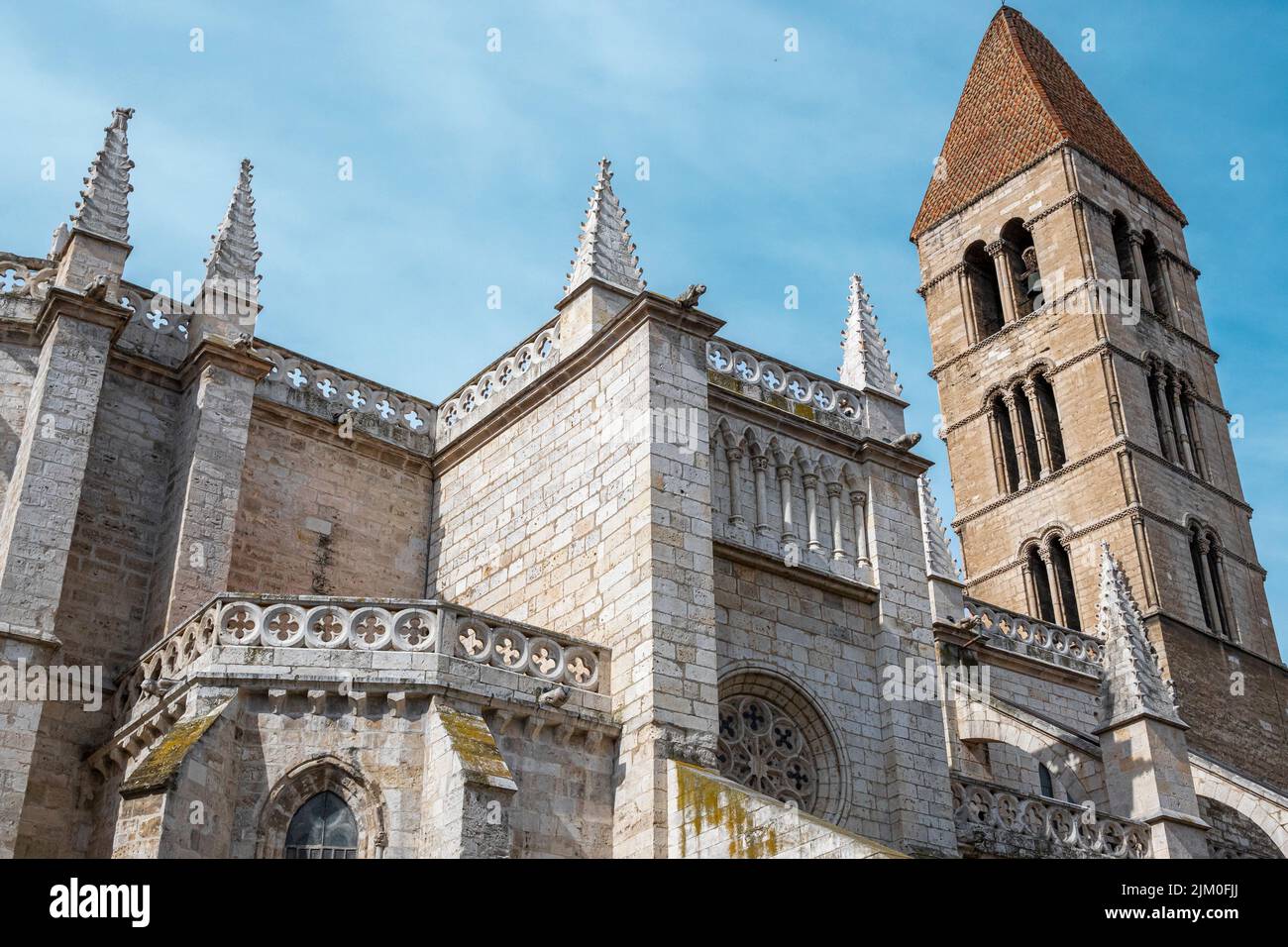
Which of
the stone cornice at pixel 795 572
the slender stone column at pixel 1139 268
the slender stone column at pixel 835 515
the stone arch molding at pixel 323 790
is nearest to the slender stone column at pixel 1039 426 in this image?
the slender stone column at pixel 1139 268

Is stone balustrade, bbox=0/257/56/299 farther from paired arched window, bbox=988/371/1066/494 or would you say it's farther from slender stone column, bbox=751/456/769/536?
paired arched window, bbox=988/371/1066/494

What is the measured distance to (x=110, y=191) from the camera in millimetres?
18281

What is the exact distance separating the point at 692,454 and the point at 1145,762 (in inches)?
310

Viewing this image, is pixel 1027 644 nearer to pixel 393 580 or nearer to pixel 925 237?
pixel 393 580

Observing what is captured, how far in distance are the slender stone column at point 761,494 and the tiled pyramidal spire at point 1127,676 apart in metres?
5.96

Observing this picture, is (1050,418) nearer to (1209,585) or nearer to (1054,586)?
(1054,586)

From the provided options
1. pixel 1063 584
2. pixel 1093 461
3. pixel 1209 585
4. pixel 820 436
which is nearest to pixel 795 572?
pixel 820 436

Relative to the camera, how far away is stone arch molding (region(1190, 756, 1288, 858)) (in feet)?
78.4

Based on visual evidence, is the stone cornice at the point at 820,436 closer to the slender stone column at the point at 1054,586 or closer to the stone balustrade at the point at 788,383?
the stone balustrade at the point at 788,383

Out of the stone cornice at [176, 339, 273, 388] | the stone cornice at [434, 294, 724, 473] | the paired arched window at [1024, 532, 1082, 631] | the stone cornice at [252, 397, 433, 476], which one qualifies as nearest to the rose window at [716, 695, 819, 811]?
the stone cornice at [434, 294, 724, 473]

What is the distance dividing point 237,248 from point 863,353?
816 cm

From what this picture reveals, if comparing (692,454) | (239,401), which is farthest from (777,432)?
(239,401)

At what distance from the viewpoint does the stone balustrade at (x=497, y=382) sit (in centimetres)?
1894

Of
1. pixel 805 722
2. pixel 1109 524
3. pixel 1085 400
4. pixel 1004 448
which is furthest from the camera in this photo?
pixel 1004 448
